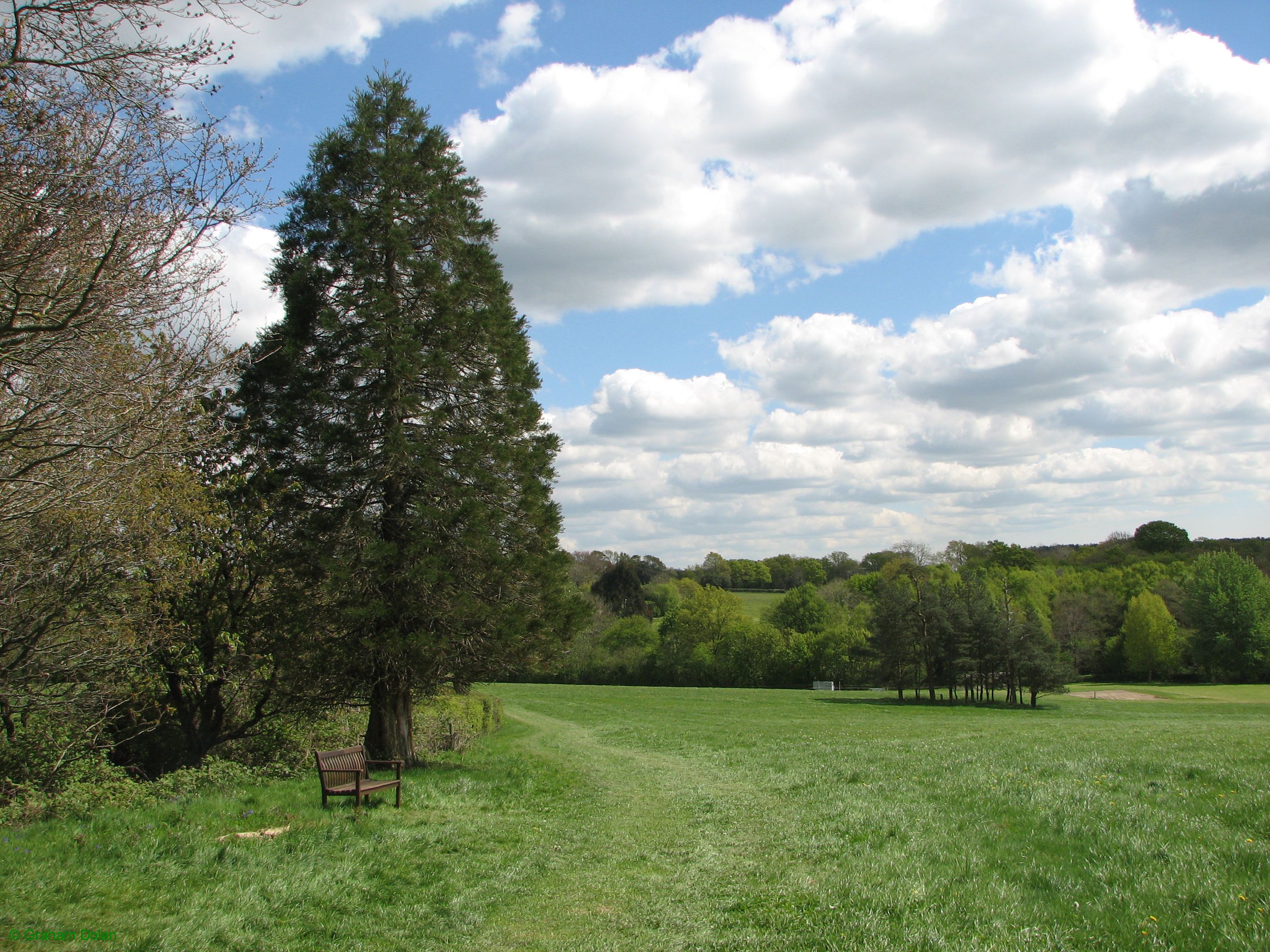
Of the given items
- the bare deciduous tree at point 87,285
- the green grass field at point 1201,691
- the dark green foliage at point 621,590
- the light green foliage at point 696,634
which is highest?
the bare deciduous tree at point 87,285

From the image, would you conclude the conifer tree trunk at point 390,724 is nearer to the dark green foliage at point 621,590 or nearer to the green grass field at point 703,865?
the green grass field at point 703,865

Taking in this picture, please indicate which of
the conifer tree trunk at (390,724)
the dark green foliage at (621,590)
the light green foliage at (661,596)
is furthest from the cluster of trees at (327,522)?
the light green foliage at (661,596)

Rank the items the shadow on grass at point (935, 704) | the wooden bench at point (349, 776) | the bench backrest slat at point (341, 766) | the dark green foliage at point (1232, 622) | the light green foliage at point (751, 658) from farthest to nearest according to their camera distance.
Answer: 1. the light green foliage at point (751, 658)
2. the dark green foliage at point (1232, 622)
3. the shadow on grass at point (935, 704)
4. the bench backrest slat at point (341, 766)
5. the wooden bench at point (349, 776)

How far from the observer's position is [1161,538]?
122 metres

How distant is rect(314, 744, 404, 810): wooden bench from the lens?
10.5m

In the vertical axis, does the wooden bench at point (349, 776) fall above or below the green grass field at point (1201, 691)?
above

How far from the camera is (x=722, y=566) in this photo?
5551 inches

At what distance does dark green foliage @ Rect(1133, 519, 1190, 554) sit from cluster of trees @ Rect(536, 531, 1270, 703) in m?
19.4

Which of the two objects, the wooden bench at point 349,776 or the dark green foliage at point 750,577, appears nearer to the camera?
the wooden bench at point 349,776

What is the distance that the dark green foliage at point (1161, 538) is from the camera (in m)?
121

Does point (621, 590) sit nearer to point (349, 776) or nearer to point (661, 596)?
point (661, 596)

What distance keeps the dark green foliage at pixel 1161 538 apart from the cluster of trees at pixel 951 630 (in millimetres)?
19382

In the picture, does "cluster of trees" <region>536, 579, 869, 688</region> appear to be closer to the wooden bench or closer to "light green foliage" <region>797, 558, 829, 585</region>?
"light green foliage" <region>797, 558, 829, 585</region>

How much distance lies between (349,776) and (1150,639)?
3108 inches
